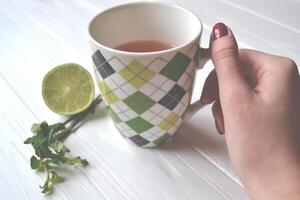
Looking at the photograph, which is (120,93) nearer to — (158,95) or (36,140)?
(158,95)

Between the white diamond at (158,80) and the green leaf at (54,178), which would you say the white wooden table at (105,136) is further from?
the white diamond at (158,80)

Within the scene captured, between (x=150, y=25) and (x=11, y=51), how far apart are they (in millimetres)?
349

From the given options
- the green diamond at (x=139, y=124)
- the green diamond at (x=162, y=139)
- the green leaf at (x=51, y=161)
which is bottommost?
the green diamond at (x=162, y=139)

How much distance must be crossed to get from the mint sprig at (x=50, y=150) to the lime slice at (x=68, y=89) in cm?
3

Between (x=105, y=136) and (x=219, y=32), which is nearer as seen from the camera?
(x=219, y=32)

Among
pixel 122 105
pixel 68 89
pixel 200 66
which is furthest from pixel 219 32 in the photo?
pixel 68 89

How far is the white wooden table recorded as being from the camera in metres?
0.50

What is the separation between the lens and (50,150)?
55 cm

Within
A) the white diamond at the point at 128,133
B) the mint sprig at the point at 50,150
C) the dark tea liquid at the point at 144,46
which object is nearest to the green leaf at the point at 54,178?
the mint sprig at the point at 50,150

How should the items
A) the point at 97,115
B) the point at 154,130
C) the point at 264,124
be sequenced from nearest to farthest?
1. the point at 264,124
2. the point at 154,130
3. the point at 97,115

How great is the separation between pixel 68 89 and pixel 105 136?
10 centimetres

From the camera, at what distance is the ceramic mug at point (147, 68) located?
1.50 ft

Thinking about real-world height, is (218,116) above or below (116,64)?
below

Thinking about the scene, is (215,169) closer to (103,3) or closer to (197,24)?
(197,24)
